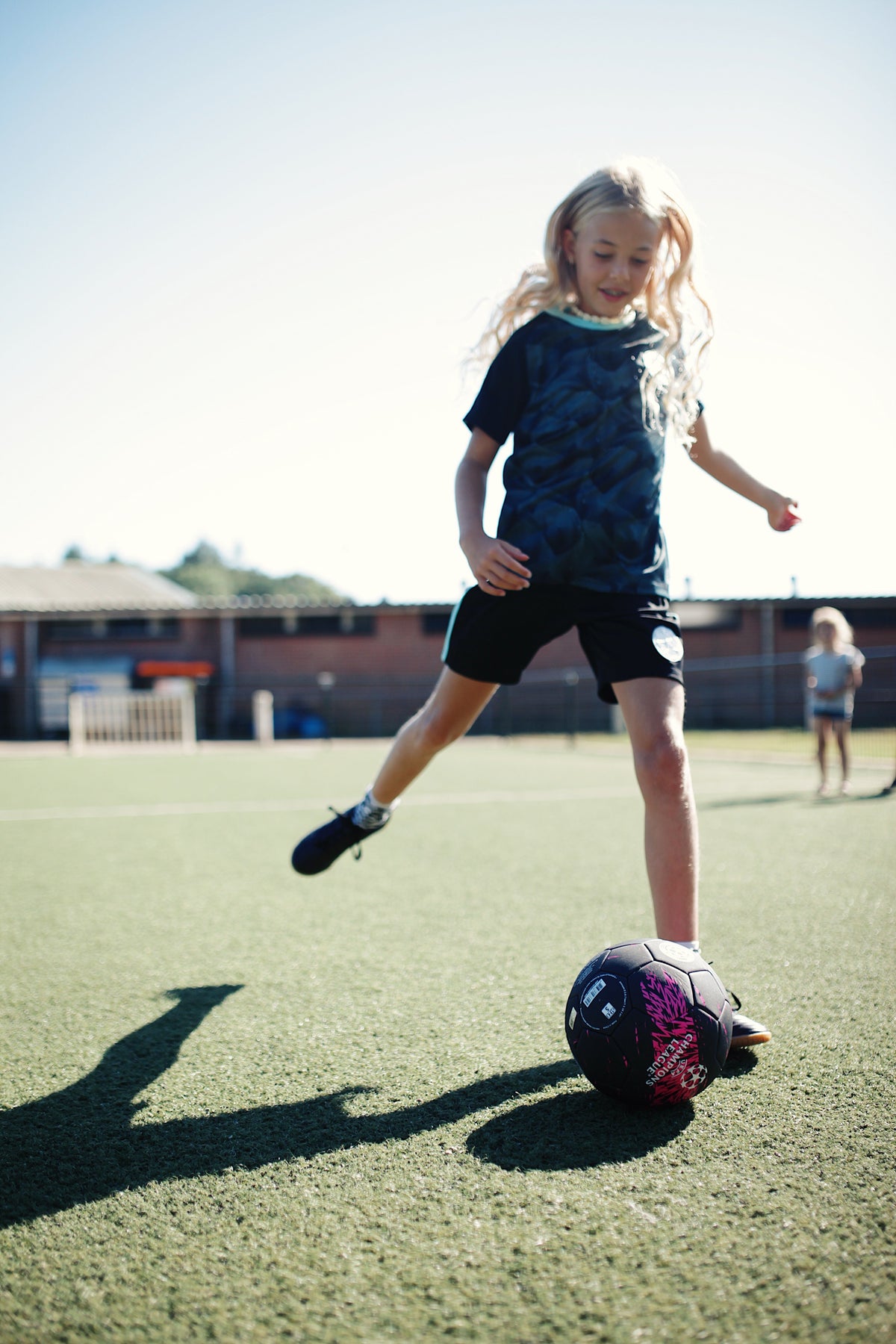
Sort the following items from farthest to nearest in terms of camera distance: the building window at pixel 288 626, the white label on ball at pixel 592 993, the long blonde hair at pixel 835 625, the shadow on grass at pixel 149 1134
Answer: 1. the building window at pixel 288 626
2. the long blonde hair at pixel 835 625
3. the white label on ball at pixel 592 993
4. the shadow on grass at pixel 149 1134

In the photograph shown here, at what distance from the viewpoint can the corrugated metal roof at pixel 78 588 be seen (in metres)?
37.1

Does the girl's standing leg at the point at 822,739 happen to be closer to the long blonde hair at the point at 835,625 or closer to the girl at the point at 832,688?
the girl at the point at 832,688

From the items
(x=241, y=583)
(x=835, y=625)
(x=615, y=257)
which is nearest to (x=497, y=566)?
(x=615, y=257)

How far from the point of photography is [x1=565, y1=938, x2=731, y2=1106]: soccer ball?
1723mm

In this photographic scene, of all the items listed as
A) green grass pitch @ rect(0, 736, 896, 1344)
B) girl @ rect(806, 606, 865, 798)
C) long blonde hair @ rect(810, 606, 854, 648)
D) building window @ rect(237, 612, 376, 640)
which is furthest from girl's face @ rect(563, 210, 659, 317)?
building window @ rect(237, 612, 376, 640)

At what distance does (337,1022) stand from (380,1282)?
1065 millimetres

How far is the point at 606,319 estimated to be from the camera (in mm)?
2455

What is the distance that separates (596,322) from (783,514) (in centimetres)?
68

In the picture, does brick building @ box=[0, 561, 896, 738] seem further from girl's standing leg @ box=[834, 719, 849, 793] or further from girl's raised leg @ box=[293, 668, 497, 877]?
girl's raised leg @ box=[293, 668, 497, 877]

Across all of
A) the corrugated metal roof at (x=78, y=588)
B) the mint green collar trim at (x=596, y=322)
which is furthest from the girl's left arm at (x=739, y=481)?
the corrugated metal roof at (x=78, y=588)

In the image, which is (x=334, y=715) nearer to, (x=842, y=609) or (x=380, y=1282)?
(x=842, y=609)

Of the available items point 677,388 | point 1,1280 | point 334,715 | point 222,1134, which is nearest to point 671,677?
point 677,388

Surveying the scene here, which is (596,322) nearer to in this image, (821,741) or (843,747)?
(843,747)

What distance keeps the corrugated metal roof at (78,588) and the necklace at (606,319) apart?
112ft
